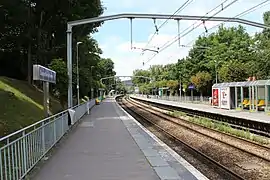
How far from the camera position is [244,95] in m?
37.3

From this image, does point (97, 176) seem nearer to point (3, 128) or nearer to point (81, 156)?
point (81, 156)

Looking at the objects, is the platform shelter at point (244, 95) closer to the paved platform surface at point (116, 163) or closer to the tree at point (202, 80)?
the paved platform surface at point (116, 163)

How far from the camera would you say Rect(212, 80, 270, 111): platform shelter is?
32.4 metres

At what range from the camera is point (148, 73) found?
555ft

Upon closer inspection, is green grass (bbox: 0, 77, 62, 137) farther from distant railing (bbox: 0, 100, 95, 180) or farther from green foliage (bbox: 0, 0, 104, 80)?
green foliage (bbox: 0, 0, 104, 80)

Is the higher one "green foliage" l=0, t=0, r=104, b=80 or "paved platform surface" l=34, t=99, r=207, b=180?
"green foliage" l=0, t=0, r=104, b=80

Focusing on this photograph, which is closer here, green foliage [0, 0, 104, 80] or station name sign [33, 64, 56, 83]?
station name sign [33, 64, 56, 83]

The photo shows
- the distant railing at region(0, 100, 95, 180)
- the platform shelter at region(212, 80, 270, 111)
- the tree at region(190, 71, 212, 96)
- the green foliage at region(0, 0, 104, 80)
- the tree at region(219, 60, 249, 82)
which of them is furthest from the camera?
the tree at region(190, 71, 212, 96)

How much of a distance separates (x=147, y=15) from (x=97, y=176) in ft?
51.4

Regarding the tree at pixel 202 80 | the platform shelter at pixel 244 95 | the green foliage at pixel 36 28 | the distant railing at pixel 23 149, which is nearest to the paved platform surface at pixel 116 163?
the distant railing at pixel 23 149

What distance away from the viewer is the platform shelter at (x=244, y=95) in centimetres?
3238

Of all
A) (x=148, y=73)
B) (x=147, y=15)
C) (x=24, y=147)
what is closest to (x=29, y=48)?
(x=147, y=15)

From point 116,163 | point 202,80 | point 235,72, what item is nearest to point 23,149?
point 116,163

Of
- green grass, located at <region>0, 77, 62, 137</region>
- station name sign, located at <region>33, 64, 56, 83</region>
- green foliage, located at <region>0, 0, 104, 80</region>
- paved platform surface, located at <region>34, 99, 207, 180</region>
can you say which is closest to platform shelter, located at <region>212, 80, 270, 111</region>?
→ green foliage, located at <region>0, 0, 104, 80</region>
